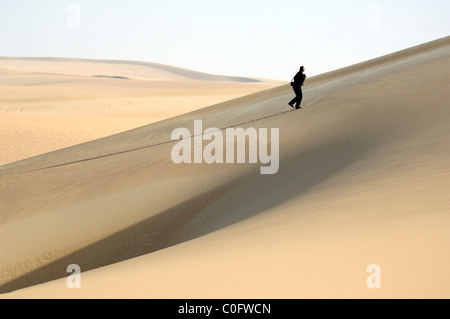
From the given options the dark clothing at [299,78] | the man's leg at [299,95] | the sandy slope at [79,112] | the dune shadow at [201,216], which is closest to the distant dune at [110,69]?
the sandy slope at [79,112]

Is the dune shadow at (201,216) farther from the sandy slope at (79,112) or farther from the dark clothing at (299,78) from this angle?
the sandy slope at (79,112)

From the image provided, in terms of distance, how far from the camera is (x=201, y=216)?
7.82m

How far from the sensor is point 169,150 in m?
11.9

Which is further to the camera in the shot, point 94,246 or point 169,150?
point 169,150

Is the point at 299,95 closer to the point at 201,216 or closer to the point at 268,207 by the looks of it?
the point at 201,216

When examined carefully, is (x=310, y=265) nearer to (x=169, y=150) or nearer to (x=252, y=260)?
(x=252, y=260)

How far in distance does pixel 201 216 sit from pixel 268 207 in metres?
1.46

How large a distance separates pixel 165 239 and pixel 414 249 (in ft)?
13.0

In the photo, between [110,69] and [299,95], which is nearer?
[299,95]

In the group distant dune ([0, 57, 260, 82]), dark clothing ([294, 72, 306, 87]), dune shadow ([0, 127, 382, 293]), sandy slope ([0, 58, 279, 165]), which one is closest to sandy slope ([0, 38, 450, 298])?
dune shadow ([0, 127, 382, 293])

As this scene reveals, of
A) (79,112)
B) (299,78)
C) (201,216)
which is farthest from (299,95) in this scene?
Answer: (79,112)

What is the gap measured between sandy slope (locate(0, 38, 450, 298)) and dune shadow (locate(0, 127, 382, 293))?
0.10 feet

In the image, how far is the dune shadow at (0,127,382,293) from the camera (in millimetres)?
7086
